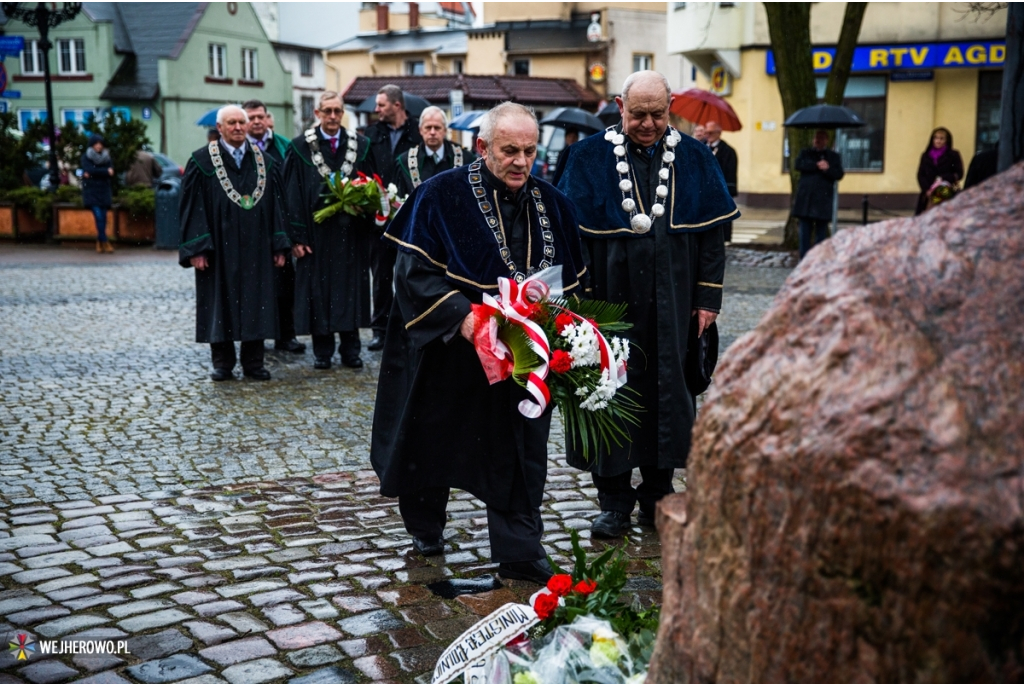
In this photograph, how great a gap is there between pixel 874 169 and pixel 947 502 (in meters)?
29.7

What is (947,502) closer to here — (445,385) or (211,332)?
(445,385)

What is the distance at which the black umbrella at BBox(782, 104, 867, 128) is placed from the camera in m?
16.9

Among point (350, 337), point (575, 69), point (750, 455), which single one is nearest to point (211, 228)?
point (350, 337)

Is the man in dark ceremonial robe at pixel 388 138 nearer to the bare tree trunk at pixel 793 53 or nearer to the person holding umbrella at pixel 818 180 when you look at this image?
the person holding umbrella at pixel 818 180

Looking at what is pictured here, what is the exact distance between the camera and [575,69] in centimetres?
4581

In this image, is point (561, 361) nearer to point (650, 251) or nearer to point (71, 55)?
point (650, 251)

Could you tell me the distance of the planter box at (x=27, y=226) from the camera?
23109 millimetres

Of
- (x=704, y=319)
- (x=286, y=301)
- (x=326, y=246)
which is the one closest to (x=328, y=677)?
(x=704, y=319)

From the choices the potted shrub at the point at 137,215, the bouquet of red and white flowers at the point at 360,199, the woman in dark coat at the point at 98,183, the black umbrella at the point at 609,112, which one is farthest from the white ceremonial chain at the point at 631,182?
the potted shrub at the point at 137,215

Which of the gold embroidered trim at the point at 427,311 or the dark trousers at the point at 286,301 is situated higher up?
the gold embroidered trim at the point at 427,311

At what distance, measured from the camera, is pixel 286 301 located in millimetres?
10922

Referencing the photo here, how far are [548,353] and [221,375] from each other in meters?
5.86

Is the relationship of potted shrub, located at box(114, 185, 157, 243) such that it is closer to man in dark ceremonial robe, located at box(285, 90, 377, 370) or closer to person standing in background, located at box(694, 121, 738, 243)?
person standing in background, located at box(694, 121, 738, 243)

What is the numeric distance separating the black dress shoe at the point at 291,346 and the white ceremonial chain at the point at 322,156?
6.01ft
